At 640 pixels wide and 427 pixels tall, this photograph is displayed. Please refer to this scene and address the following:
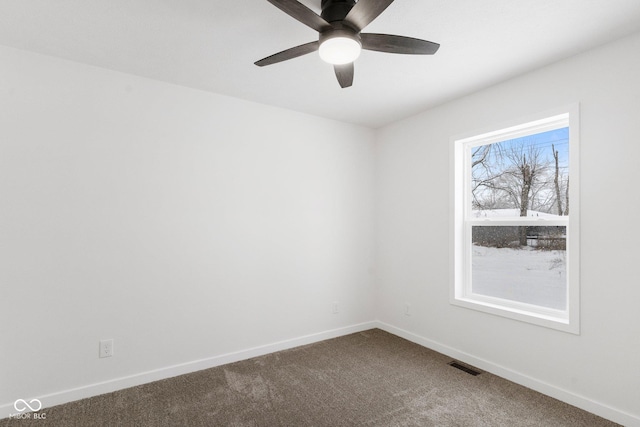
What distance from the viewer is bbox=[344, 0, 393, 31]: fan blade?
1.47 metres

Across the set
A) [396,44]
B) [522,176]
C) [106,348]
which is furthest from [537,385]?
[106,348]

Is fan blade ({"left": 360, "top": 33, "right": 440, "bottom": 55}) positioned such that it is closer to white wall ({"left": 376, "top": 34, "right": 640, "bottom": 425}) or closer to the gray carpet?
white wall ({"left": 376, "top": 34, "right": 640, "bottom": 425})

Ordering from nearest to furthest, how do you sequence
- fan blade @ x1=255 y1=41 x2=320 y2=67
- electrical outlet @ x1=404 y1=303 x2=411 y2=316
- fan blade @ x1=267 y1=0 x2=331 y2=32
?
fan blade @ x1=267 y1=0 x2=331 y2=32 < fan blade @ x1=255 y1=41 x2=320 y2=67 < electrical outlet @ x1=404 y1=303 x2=411 y2=316

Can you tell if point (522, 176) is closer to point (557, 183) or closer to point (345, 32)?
point (557, 183)

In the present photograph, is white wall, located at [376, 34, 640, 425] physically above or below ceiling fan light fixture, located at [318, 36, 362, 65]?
below

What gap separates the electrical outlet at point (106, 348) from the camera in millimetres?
2518

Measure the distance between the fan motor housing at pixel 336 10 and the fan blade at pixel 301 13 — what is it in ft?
0.15

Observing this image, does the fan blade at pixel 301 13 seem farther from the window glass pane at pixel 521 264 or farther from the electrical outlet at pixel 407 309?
the electrical outlet at pixel 407 309

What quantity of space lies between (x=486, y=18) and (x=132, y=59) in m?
2.45

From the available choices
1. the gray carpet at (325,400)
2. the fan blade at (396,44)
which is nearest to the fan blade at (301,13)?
the fan blade at (396,44)
